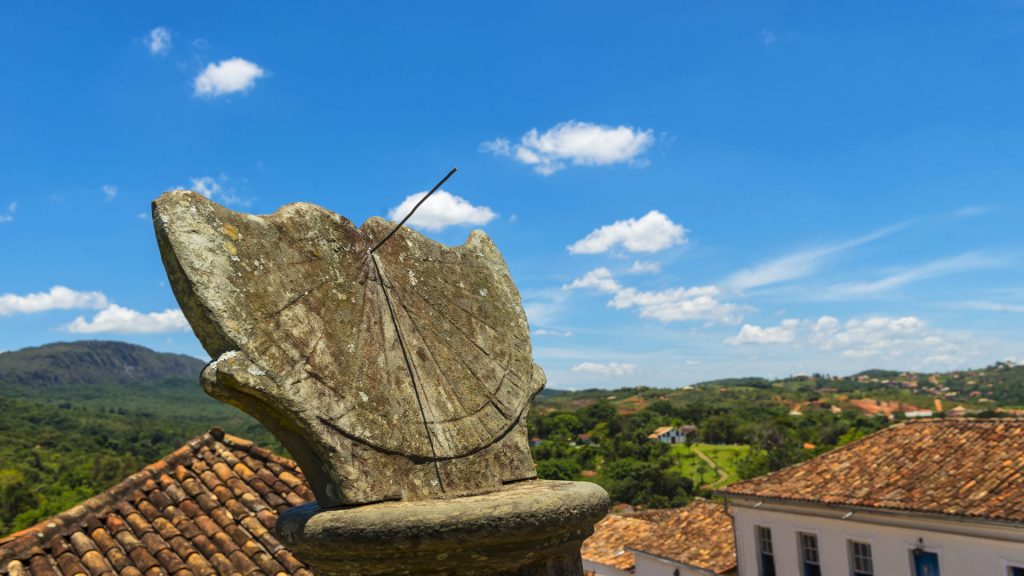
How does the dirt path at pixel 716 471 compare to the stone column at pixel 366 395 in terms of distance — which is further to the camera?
the dirt path at pixel 716 471

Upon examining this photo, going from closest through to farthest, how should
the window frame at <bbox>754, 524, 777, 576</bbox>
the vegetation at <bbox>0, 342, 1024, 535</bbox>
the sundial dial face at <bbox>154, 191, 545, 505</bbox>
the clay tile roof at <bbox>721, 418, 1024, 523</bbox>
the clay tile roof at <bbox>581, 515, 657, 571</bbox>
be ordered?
the sundial dial face at <bbox>154, 191, 545, 505</bbox> → the clay tile roof at <bbox>721, 418, 1024, 523</bbox> → the window frame at <bbox>754, 524, 777, 576</bbox> → the clay tile roof at <bbox>581, 515, 657, 571</bbox> → the vegetation at <bbox>0, 342, 1024, 535</bbox>

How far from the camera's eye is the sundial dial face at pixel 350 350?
303 centimetres

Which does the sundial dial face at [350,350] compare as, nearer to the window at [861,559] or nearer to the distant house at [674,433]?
the window at [861,559]

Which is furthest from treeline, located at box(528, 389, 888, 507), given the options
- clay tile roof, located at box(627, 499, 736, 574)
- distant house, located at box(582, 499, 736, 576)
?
clay tile roof, located at box(627, 499, 736, 574)

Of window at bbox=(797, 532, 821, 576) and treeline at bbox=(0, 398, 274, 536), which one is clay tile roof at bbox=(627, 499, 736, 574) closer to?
window at bbox=(797, 532, 821, 576)

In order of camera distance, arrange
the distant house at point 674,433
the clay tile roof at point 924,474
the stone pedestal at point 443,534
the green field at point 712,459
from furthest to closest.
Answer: the distant house at point 674,433, the green field at point 712,459, the clay tile roof at point 924,474, the stone pedestal at point 443,534

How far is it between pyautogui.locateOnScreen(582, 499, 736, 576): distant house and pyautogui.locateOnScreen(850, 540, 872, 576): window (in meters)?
4.82

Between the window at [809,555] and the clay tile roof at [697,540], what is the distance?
10.2 ft

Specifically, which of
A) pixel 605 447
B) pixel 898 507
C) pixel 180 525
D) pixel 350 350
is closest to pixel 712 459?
pixel 605 447

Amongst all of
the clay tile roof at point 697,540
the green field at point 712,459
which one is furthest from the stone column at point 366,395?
the green field at point 712,459

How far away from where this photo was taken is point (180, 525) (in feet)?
23.8

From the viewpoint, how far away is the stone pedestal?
9.23 ft

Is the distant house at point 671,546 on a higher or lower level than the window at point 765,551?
lower

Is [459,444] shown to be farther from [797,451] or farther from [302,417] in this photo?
[797,451]
